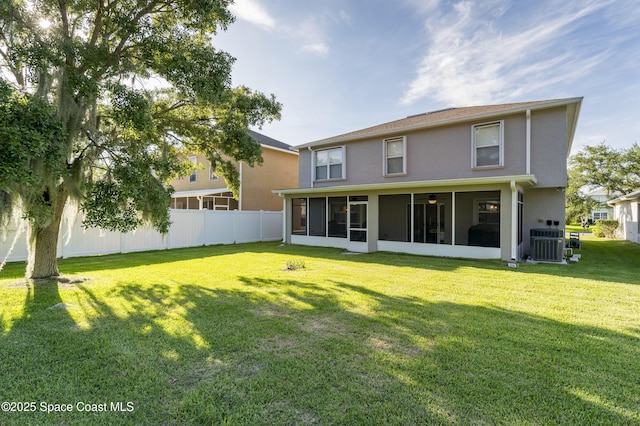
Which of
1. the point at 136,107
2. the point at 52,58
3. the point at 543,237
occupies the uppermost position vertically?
the point at 52,58

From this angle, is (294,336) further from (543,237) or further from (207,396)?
(543,237)

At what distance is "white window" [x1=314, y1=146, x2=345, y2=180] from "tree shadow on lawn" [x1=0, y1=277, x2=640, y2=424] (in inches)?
391

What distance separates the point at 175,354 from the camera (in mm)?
3279

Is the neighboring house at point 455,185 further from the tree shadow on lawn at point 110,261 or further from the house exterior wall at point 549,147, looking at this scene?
the tree shadow on lawn at point 110,261

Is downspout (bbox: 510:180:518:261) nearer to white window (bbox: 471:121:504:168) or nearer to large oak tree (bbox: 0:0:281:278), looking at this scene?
white window (bbox: 471:121:504:168)

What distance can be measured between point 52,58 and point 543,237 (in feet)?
41.7

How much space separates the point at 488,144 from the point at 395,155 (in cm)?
341

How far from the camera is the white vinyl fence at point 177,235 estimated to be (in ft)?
33.0

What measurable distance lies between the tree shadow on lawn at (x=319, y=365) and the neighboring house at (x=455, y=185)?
5.84 metres

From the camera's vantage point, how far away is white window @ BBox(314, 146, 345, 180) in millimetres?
14227

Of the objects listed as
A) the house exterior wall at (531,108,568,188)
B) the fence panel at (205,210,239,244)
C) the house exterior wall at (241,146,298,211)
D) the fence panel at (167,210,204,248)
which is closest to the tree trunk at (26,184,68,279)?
the fence panel at (167,210,204,248)

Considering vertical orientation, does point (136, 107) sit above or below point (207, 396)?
above

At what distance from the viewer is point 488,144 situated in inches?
421

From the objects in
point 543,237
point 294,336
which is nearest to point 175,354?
point 294,336
